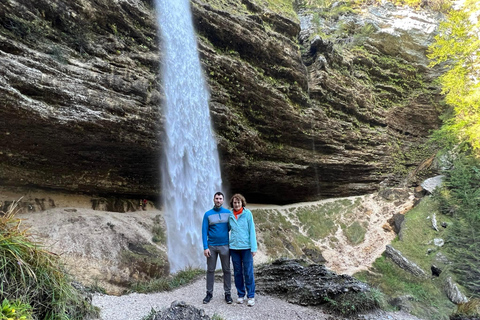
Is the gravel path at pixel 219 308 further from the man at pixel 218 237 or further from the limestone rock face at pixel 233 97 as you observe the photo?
the limestone rock face at pixel 233 97

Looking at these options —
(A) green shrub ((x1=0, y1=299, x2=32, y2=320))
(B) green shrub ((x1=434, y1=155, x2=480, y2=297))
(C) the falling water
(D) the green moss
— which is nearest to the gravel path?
(A) green shrub ((x1=0, y1=299, x2=32, y2=320))

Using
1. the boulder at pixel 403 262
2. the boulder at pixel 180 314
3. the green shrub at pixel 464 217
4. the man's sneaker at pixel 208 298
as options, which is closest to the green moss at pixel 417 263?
the boulder at pixel 403 262

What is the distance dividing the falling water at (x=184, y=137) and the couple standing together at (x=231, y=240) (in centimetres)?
838

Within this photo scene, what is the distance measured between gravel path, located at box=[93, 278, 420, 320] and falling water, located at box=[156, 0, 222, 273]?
7532mm

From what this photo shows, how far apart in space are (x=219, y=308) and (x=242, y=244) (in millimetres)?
1141

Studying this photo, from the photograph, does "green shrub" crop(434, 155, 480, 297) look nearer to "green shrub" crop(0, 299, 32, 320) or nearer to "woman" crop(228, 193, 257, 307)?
"woman" crop(228, 193, 257, 307)

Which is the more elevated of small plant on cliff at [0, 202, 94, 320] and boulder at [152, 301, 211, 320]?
small plant on cliff at [0, 202, 94, 320]

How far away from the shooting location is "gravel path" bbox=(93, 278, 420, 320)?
14.9 feet

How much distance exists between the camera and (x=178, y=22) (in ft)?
47.9

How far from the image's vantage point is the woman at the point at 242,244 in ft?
16.3

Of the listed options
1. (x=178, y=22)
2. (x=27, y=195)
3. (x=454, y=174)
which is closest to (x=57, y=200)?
(x=27, y=195)

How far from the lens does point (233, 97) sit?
53.1 feet

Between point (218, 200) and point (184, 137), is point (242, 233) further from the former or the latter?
point (184, 137)

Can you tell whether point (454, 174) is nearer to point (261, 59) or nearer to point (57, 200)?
point (261, 59)
